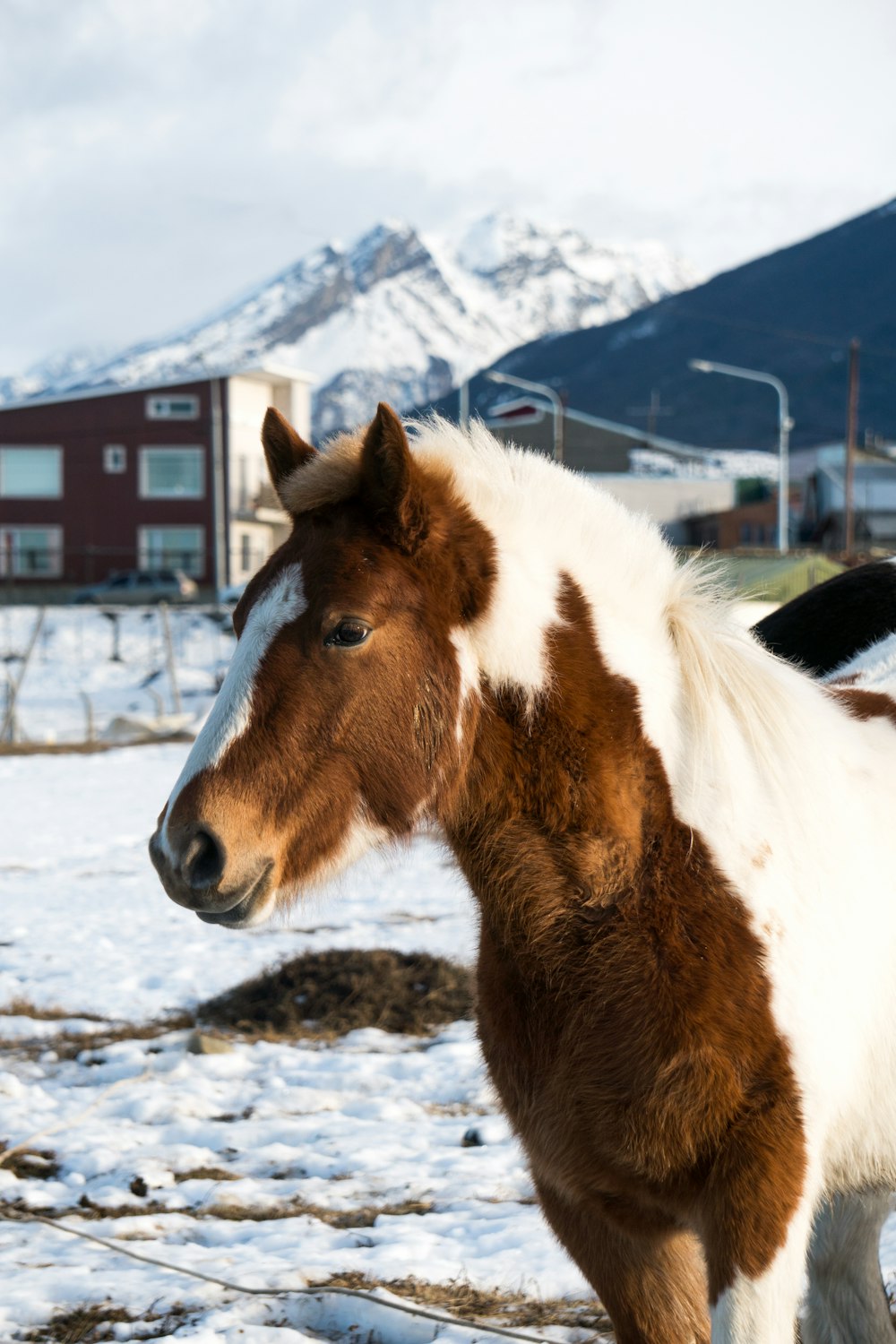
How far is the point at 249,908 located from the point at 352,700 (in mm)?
420

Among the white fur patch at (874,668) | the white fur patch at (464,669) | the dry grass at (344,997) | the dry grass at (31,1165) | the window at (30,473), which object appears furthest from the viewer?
the window at (30,473)

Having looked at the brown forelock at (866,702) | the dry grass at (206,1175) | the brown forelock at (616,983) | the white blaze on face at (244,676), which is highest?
the white blaze on face at (244,676)

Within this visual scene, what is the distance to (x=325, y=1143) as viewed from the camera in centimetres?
465

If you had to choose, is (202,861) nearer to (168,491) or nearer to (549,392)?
(549,392)


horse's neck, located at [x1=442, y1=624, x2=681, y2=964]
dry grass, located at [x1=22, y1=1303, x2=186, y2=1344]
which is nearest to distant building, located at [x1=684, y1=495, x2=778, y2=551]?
dry grass, located at [x1=22, y1=1303, x2=186, y2=1344]

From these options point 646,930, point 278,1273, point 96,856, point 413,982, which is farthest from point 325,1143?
point 96,856

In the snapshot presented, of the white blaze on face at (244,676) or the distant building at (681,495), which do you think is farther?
the distant building at (681,495)

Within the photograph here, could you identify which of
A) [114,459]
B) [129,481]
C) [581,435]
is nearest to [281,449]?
[129,481]

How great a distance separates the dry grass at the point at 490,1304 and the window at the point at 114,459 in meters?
43.7

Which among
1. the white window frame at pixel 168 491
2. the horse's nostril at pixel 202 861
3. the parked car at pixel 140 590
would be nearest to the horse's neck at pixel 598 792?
the horse's nostril at pixel 202 861

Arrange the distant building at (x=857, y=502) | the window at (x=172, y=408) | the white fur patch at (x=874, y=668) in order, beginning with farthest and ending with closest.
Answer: the distant building at (x=857, y=502) → the window at (x=172, y=408) → the white fur patch at (x=874, y=668)

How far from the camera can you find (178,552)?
43438 mm

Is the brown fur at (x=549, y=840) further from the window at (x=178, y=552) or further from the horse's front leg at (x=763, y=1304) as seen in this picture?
the window at (x=178, y=552)

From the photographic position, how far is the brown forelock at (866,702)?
271cm
